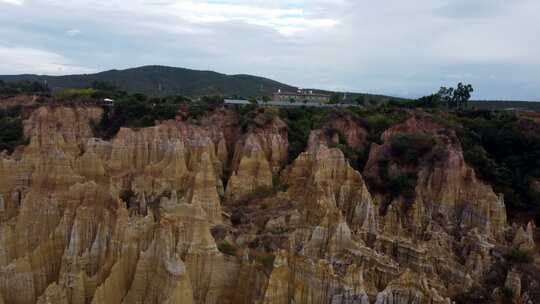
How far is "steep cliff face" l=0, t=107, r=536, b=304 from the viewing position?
1484 centimetres

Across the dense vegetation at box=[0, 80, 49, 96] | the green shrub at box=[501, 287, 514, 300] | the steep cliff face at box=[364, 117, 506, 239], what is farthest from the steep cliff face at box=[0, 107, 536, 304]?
the dense vegetation at box=[0, 80, 49, 96]

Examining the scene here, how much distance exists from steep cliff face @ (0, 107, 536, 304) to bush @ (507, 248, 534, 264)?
46cm

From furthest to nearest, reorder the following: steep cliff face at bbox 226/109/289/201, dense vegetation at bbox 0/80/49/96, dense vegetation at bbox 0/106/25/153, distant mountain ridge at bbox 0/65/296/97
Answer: distant mountain ridge at bbox 0/65/296/97 → dense vegetation at bbox 0/80/49/96 → dense vegetation at bbox 0/106/25/153 → steep cliff face at bbox 226/109/289/201

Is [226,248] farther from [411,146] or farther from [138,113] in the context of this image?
[138,113]

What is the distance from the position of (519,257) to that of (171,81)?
106590 millimetres

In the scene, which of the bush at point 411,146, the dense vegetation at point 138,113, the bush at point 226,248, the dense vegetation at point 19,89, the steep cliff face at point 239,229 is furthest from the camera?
the dense vegetation at point 19,89

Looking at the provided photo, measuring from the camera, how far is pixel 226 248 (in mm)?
18922

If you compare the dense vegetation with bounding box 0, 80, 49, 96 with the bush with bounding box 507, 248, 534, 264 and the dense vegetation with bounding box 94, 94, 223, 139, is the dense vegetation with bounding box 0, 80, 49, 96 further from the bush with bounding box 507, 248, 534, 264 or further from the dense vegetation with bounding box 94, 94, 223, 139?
the bush with bounding box 507, 248, 534, 264

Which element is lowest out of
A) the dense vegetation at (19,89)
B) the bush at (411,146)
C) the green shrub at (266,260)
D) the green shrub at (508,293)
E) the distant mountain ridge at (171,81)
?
the green shrub at (508,293)

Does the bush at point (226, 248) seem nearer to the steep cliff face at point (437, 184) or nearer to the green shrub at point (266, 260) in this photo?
the green shrub at point (266, 260)

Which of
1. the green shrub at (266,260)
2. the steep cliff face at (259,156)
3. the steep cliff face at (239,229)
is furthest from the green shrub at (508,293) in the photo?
the steep cliff face at (259,156)

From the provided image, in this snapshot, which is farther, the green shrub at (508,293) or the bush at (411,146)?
the bush at (411,146)

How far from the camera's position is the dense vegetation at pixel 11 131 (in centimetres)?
4288

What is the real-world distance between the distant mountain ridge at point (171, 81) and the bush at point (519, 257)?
281ft
